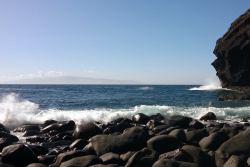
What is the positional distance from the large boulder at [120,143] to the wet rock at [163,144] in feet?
1.42

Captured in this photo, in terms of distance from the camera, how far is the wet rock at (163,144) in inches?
324

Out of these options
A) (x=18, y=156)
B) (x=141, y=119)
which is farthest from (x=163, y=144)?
(x=141, y=119)

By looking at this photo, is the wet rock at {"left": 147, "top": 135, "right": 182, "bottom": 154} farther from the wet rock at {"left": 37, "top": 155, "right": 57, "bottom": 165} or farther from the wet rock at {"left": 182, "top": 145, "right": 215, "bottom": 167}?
the wet rock at {"left": 37, "top": 155, "right": 57, "bottom": 165}

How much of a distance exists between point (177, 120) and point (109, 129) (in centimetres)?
443

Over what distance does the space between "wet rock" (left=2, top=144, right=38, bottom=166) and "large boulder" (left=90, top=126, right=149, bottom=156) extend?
1.83m

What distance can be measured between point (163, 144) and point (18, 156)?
412cm

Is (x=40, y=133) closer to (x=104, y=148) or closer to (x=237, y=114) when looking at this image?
(x=104, y=148)

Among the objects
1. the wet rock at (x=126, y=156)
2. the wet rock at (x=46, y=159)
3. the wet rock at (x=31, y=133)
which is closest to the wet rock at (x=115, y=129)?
the wet rock at (x=31, y=133)

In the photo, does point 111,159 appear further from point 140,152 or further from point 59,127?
point 59,127

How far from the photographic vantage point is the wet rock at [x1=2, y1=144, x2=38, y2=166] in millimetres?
7938

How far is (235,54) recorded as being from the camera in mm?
52656

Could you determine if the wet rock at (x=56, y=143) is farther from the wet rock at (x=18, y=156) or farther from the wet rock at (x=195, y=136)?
the wet rock at (x=195, y=136)

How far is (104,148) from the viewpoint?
27.6 feet

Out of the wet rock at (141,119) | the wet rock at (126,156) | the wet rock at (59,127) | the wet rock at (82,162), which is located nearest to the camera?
the wet rock at (82,162)
